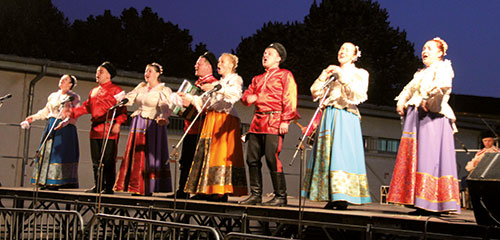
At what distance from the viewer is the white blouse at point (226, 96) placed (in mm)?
7457

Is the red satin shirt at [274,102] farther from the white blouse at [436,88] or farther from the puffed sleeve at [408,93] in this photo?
the white blouse at [436,88]

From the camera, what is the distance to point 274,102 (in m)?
6.98

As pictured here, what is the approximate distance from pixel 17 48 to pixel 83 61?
333 centimetres

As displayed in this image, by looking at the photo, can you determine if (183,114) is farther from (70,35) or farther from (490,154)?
(70,35)

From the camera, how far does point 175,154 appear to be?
6.04 metres

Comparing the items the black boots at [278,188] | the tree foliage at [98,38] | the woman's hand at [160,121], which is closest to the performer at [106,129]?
the woman's hand at [160,121]

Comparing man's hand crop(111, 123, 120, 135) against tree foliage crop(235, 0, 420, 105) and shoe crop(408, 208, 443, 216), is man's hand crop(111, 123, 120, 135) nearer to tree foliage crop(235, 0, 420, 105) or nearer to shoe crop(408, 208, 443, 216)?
shoe crop(408, 208, 443, 216)

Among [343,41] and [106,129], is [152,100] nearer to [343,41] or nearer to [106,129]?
[106,129]

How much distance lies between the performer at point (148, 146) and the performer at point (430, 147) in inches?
137

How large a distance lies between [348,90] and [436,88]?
3.22 ft

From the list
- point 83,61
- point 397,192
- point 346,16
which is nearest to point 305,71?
point 346,16

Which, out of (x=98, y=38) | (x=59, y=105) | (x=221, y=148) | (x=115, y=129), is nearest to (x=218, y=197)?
(x=221, y=148)

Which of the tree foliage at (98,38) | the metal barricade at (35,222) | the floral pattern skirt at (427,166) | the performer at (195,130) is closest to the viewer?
the metal barricade at (35,222)

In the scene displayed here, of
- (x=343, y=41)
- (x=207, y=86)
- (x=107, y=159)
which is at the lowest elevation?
(x=107, y=159)
